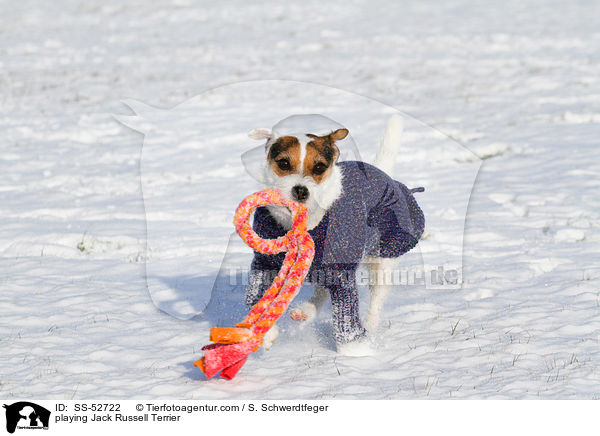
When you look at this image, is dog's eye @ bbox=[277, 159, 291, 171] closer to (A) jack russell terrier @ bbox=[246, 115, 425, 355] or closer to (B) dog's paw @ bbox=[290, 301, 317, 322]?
(A) jack russell terrier @ bbox=[246, 115, 425, 355]

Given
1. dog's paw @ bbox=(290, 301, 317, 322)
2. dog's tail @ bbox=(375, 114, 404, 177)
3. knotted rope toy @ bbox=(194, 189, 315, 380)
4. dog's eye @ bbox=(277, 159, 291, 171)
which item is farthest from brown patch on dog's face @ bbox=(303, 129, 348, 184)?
dog's paw @ bbox=(290, 301, 317, 322)

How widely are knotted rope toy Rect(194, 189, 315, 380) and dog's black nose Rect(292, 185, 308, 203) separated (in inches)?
2.1

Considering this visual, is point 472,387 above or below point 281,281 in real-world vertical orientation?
below

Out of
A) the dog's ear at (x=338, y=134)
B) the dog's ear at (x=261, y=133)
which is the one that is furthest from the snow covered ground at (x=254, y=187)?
the dog's ear at (x=338, y=134)

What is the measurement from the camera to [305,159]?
4.18 metres

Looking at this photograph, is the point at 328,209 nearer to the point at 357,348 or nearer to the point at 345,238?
the point at 345,238

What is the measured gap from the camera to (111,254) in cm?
696

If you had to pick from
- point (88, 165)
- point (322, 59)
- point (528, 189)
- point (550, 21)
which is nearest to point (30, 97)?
point (88, 165)

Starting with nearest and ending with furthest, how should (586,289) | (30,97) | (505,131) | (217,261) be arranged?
(586,289) < (217,261) < (505,131) < (30,97)

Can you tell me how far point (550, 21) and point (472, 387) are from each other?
67.7 feet

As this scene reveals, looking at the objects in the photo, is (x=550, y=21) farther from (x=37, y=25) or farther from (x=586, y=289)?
(x=586, y=289)

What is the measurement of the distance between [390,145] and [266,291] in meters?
1.62
